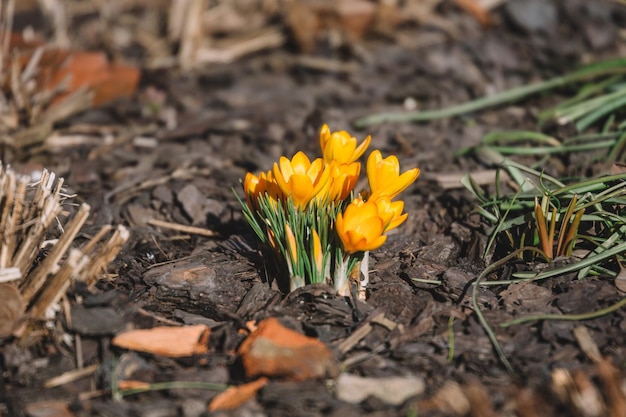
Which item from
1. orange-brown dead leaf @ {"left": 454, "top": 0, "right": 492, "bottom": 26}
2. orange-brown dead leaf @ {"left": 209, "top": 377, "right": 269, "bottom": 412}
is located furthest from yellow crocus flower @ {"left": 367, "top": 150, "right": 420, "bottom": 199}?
orange-brown dead leaf @ {"left": 454, "top": 0, "right": 492, "bottom": 26}

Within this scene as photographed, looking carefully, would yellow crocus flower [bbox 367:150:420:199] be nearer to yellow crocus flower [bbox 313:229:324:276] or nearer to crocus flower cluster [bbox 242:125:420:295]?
crocus flower cluster [bbox 242:125:420:295]

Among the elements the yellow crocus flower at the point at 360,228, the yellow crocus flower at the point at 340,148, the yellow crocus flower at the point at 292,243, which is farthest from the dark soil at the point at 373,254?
the yellow crocus flower at the point at 340,148

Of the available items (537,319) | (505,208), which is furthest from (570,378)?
(505,208)

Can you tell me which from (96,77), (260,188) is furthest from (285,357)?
(96,77)

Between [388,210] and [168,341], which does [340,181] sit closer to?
[388,210]

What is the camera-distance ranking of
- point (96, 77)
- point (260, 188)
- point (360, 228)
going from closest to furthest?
point (360, 228) → point (260, 188) → point (96, 77)

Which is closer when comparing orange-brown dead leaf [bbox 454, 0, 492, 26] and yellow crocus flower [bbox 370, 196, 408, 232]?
yellow crocus flower [bbox 370, 196, 408, 232]
